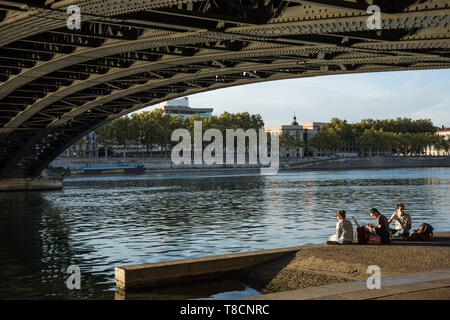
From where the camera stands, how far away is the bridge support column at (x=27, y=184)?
66562mm

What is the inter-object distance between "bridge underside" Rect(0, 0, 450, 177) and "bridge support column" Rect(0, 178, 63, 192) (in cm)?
2299

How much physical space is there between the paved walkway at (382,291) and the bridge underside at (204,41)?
21.5 ft

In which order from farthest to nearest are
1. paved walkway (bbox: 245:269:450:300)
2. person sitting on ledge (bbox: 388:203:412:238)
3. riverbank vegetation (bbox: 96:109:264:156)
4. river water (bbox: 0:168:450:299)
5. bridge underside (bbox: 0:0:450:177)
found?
riverbank vegetation (bbox: 96:109:264:156)
person sitting on ledge (bbox: 388:203:412:238)
river water (bbox: 0:168:450:299)
bridge underside (bbox: 0:0:450:177)
paved walkway (bbox: 245:269:450:300)

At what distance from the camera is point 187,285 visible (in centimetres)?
1384

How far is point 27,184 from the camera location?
69125 millimetres

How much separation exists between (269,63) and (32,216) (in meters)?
19.1

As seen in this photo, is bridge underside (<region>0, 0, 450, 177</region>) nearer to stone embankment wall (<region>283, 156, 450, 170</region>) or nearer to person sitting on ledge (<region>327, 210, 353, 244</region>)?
person sitting on ledge (<region>327, 210, 353, 244</region>)

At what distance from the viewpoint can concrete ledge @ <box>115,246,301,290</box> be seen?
13445 millimetres

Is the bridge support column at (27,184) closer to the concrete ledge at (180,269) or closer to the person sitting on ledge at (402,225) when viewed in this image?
the person sitting on ledge at (402,225)

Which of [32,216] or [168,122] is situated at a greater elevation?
[168,122]

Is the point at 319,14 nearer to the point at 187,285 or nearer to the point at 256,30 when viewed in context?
the point at 256,30

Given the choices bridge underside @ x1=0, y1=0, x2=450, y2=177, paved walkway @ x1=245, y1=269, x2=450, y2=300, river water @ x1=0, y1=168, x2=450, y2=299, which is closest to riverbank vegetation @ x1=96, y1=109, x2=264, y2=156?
river water @ x1=0, y1=168, x2=450, y2=299

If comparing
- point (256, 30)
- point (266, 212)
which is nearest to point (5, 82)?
point (266, 212)

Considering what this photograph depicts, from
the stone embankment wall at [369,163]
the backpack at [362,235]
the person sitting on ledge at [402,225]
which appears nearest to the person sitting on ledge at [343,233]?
the backpack at [362,235]
